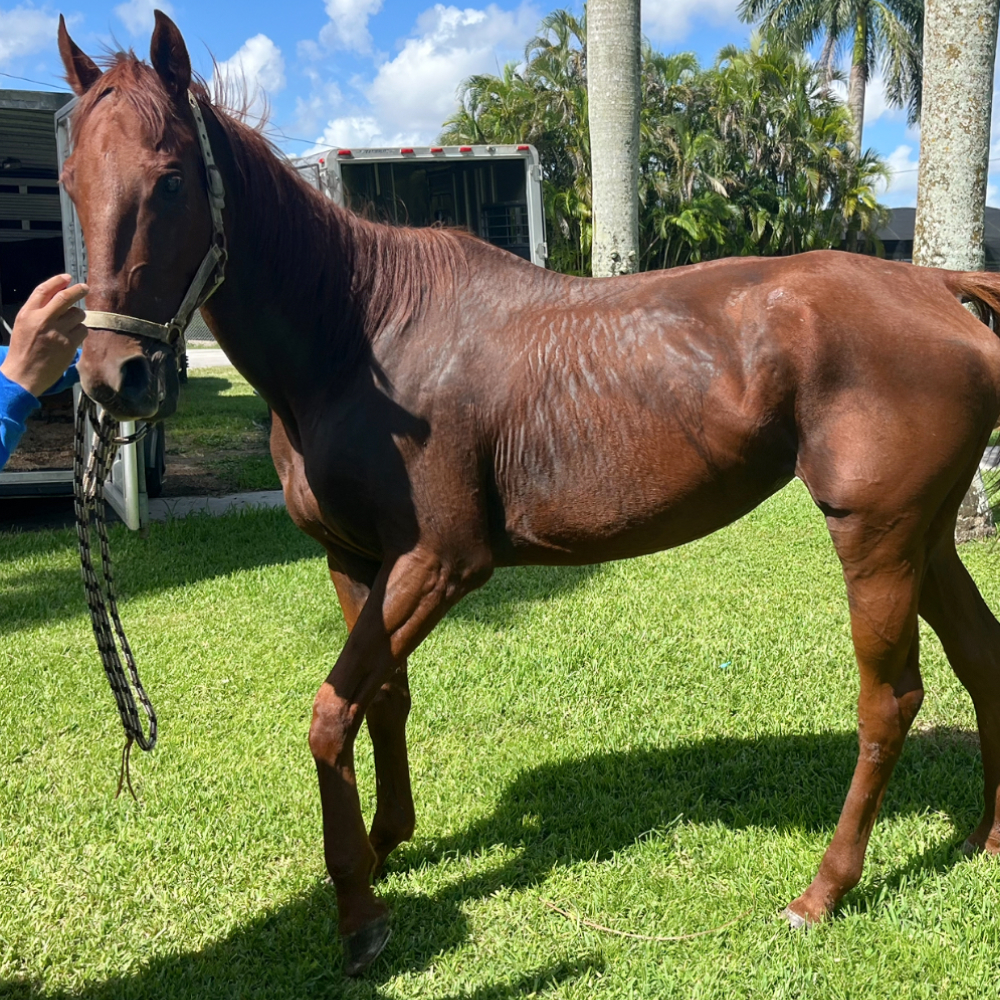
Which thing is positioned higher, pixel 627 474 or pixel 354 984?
pixel 627 474

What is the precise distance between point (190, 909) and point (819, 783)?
7.46 feet

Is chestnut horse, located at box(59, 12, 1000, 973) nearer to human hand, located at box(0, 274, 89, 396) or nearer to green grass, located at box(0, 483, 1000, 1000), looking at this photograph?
green grass, located at box(0, 483, 1000, 1000)

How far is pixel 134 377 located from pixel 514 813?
2.10 metres

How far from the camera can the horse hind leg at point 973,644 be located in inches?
113

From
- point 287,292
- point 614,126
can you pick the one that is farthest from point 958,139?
point 287,292

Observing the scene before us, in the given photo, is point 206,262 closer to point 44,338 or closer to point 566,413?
point 44,338

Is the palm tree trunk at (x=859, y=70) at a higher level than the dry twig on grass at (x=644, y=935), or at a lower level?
higher

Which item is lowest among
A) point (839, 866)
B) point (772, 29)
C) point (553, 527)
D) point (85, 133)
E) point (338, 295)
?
point (839, 866)

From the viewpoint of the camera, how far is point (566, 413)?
2492 millimetres

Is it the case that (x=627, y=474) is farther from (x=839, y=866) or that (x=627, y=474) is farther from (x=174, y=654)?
(x=174, y=654)

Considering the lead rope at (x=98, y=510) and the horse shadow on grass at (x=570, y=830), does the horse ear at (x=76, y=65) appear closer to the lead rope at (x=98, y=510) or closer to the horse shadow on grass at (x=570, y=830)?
the lead rope at (x=98, y=510)

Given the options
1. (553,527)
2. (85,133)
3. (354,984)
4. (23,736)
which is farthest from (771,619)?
(85,133)

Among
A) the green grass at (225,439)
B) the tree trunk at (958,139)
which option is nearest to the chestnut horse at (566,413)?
the tree trunk at (958,139)

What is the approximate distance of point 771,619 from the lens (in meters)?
5.12
